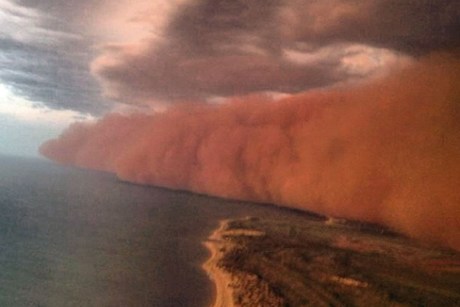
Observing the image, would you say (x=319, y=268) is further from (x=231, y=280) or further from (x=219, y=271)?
(x=219, y=271)

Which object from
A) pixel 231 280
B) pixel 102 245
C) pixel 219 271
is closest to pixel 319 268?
pixel 231 280

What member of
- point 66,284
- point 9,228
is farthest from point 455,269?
point 9,228

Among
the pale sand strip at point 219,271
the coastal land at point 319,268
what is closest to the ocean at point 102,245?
the pale sand strip at point 219,271

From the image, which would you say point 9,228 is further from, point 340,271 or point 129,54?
point 340,271

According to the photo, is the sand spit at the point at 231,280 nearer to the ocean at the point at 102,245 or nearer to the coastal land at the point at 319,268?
the coastal land at the point at 319,268

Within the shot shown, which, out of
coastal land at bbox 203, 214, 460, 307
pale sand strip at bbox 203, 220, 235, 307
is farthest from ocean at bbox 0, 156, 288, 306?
coastal land at bbox 203, 214, 460, 307

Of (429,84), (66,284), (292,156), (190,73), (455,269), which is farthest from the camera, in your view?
(292,156)
